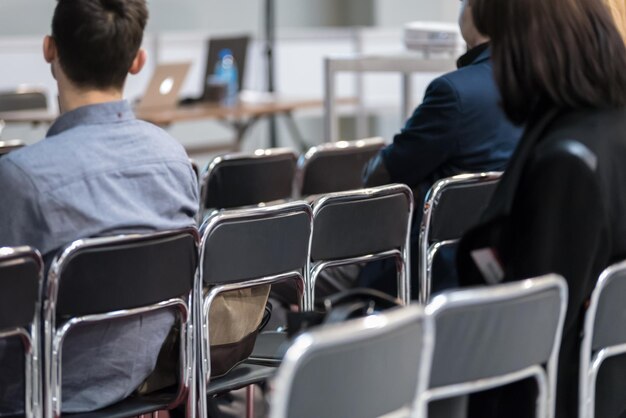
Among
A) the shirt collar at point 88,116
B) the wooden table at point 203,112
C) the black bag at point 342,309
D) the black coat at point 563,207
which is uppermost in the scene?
the shirt collar at point 88,116

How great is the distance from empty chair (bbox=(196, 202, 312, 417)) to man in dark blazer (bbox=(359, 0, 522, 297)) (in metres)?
0.61

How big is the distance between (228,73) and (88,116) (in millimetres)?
4225

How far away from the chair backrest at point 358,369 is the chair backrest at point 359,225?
1.16m

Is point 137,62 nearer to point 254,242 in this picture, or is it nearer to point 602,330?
point 254,242

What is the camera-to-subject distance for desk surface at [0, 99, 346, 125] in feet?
18.4

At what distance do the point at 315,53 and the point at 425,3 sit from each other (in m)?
1.08

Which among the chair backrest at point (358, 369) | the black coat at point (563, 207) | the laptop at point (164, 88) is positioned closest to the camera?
the chair backrest at point (358, 369)

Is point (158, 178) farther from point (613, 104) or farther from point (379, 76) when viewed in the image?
point (379, 76)

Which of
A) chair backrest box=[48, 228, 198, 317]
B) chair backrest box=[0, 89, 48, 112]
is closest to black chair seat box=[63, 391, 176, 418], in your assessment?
chair backrest box=[48, 228, 198, 317]

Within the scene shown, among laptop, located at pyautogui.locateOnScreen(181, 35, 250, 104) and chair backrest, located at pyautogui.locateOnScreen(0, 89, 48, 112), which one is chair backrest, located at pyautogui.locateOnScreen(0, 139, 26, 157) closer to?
chair backrest, located at pyautogui.locateOnScreen(0, 89, 48, 112)

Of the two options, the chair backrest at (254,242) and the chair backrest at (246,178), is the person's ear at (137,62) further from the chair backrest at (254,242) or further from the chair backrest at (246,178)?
the chair backrest at (246,178)

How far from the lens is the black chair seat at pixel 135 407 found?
7.57 ft

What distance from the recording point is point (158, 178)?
240 cm

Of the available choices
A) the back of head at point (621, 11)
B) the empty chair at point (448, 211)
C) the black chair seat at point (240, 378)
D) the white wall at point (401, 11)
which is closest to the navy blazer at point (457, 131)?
the empty chair at point (448, 211)
